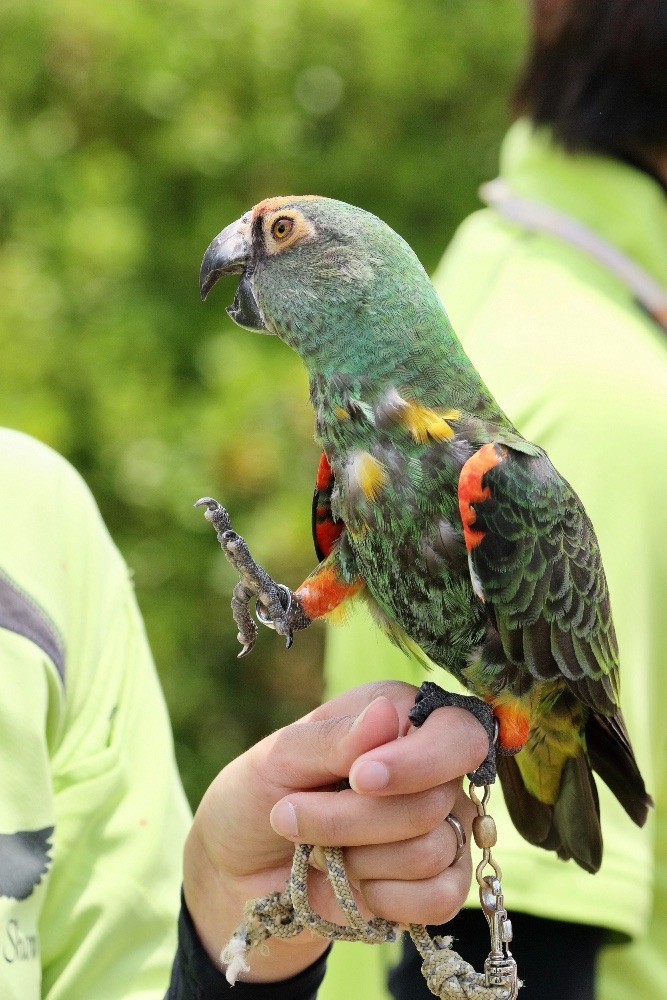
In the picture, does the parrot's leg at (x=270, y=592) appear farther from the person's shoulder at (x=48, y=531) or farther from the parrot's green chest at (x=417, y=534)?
the person's shoulder at (x=48, y=531)

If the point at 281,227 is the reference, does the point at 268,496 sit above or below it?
below

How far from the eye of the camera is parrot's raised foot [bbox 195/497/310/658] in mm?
1258

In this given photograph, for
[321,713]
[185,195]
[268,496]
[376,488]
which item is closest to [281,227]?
[376,488]

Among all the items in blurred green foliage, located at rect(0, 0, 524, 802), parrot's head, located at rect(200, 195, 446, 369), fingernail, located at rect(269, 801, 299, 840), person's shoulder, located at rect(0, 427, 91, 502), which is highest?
parrot's head, located at rect(200, 195, 446, 369)

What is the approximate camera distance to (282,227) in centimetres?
139

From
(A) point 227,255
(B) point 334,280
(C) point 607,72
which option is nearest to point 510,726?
(B) point 334,280

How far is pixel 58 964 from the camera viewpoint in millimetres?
1491

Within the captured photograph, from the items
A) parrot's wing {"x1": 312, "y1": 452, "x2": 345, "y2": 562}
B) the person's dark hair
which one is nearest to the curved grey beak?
parrot's wing {"x1": 312, "y1": 452, "x2": 345, "y2": 562}

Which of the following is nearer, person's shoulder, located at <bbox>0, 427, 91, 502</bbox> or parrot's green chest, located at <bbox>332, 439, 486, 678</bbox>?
parrot's green chest, located at <bbox>332, 439, 486, 678</bbox>

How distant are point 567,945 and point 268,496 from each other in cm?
223

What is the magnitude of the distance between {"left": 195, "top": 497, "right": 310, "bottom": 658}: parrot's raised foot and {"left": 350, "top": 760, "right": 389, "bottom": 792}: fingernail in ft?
0.77

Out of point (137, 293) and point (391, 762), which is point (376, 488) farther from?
point (137, 293)

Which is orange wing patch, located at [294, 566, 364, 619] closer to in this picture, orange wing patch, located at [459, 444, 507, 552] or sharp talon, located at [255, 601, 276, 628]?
sharp talon, located at [255, 601, 276, 628]

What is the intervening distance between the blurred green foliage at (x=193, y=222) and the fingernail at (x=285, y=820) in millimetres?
2284
